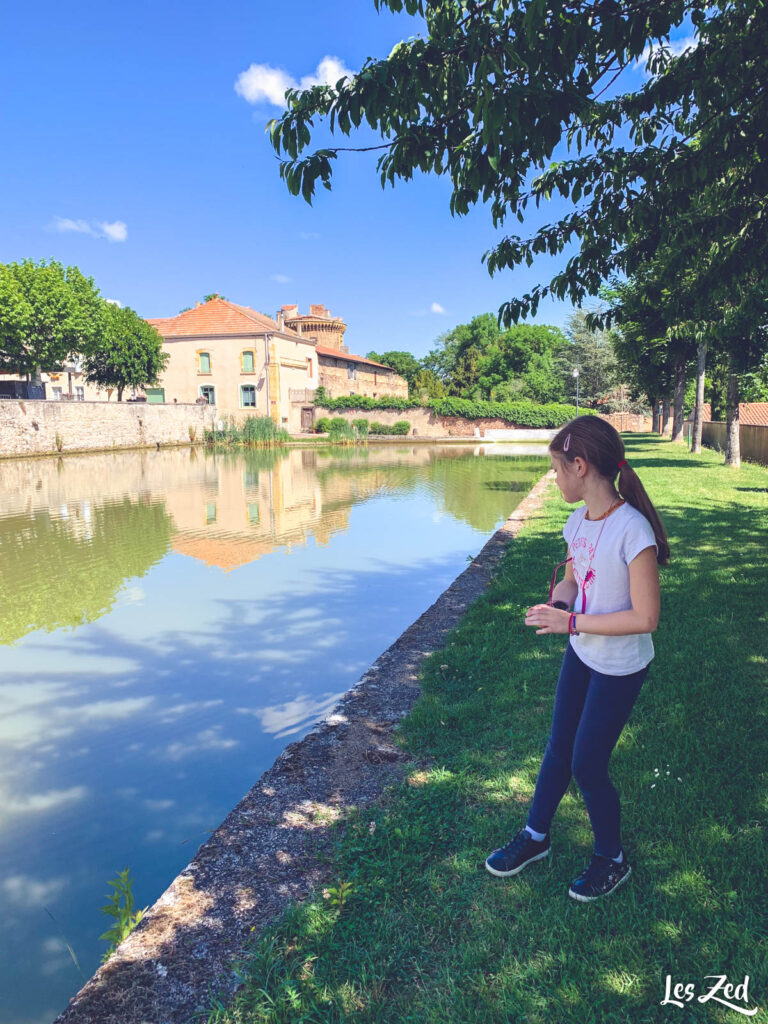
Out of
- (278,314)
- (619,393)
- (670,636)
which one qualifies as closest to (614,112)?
(670,636)

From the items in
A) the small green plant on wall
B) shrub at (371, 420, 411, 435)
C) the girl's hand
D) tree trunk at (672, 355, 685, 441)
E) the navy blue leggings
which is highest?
tree trunk at (672, 355, 685, 441)

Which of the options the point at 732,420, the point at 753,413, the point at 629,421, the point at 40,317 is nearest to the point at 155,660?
the point at 732,420

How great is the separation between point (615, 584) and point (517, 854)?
1.29m

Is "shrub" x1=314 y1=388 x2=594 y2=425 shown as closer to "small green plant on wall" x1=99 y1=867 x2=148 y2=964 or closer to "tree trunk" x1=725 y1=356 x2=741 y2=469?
"tree trunk" x1=725 y1=356 x2=741 y2=469

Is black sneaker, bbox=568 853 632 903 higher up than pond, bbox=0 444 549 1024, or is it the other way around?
black sneaker, bbox=568 853 632 903

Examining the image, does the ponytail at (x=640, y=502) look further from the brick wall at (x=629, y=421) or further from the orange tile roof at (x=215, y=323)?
the brick wall at (x=629, y=421)

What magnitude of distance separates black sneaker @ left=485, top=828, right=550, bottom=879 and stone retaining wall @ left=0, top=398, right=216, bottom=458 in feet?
102

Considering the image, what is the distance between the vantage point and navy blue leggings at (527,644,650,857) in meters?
2.18

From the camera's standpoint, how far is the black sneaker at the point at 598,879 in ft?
7.84

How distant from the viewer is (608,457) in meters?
2.23

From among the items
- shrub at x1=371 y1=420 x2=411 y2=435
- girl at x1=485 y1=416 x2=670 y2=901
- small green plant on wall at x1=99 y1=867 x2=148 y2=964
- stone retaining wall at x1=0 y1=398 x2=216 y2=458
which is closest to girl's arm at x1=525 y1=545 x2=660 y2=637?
girl at x1=485 y1=416 x2=670 y2=901

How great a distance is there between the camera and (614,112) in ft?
17.7

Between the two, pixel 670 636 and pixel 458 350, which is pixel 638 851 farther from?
pixel 458 350

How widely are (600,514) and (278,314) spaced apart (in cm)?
5193
